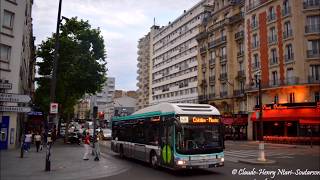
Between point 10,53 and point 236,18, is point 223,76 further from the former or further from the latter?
point 10,53

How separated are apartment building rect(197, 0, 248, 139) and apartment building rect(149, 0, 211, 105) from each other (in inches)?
474

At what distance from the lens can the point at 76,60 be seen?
3828 cm

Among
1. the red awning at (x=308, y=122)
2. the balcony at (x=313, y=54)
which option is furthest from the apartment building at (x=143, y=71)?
the red awning at (x=308, y=122)

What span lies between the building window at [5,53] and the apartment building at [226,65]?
31.8m

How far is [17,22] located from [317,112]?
31.2m

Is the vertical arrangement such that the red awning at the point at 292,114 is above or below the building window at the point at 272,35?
below

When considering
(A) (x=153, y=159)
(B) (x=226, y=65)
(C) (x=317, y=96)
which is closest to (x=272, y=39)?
(C) (x=317, y=96)

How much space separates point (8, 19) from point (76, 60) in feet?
34.0

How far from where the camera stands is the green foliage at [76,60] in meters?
38.4

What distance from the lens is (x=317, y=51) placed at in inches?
1583

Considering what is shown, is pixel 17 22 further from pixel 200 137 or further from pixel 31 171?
pixel 200 137

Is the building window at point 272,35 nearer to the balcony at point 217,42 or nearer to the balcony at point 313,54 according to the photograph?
the balcony at point 313,54

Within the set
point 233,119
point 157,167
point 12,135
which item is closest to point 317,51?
point 233,119

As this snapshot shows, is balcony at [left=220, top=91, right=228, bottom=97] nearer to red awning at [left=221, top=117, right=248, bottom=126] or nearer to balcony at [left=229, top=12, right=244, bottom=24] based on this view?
red awning at [left=221, top=117, right=248, bottom=126]
